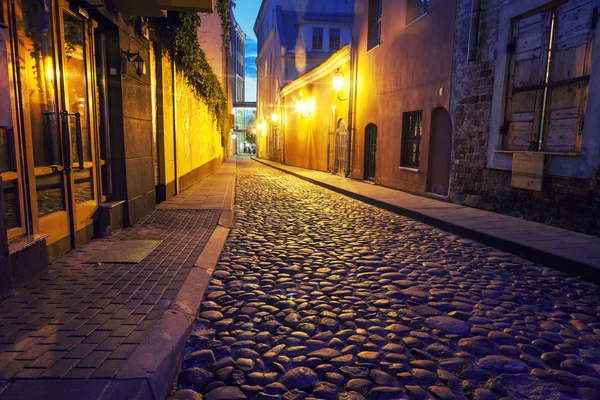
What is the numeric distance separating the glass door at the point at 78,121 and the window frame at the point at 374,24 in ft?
33.3

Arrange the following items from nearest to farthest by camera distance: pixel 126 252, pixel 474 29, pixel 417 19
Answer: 1. pixel 126 252
2. pixel 474 29
3. pixel 417 19

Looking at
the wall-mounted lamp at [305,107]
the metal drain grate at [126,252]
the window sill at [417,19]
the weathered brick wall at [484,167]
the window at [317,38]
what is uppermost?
the window at [317,38]

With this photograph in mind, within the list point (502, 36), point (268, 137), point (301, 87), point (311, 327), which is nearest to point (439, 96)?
point (502, 36)

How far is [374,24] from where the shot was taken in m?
13.2

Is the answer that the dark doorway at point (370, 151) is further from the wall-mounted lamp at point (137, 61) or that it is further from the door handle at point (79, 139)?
the door handle at point (79, 139)

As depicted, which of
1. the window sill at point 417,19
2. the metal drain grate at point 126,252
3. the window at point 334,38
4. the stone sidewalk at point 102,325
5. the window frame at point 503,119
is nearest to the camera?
the stone sidewalk at point 102,325

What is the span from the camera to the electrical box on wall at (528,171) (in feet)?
20.5

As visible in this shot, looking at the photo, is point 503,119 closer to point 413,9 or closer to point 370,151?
point 413,9

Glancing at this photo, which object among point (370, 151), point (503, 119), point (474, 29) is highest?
point (474, 29)

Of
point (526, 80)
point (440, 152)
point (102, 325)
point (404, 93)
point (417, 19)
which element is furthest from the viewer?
point (404, 93)

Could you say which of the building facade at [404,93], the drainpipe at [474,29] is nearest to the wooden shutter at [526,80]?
the drainpipe at [474,29]

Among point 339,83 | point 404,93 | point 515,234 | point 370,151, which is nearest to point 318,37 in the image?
point 339,83

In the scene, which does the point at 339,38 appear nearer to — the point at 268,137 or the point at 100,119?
the point at 268,137

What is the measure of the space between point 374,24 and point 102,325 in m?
13.3
